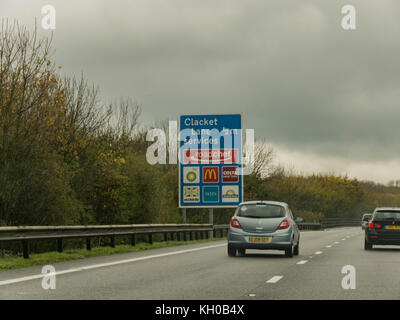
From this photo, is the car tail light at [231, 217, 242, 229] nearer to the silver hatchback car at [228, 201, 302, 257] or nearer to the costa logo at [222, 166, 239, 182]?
the silver hatchback car at [228, 201, 302, 257]

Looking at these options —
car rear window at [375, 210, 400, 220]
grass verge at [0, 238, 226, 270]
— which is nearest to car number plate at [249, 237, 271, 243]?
grass verge at [0, 238, 226, 270]

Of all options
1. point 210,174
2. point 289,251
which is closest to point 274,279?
point 289,251

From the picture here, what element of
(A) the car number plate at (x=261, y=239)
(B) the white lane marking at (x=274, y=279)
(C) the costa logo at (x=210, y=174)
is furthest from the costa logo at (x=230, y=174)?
(B) the white lane marking at (x=274, y=279)

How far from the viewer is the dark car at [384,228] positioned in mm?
22672

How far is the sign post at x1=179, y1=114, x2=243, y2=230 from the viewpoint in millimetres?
35750

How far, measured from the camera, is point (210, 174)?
3631 cm

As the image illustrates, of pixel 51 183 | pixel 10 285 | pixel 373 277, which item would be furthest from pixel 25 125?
pixel 373 277

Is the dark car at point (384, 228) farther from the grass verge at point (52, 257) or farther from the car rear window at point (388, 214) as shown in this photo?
the grass verge at point (52, 257)
